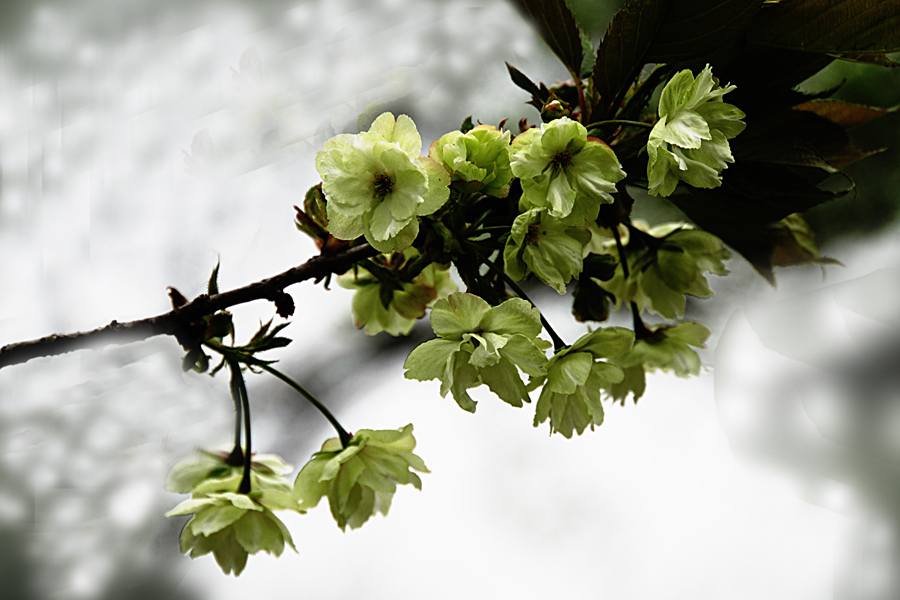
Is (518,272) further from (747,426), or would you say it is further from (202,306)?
(747,426)

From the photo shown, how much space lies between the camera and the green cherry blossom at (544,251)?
0.70 ft

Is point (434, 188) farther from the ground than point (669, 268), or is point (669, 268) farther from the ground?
point (434, 188)

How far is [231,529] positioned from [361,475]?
0.21ft

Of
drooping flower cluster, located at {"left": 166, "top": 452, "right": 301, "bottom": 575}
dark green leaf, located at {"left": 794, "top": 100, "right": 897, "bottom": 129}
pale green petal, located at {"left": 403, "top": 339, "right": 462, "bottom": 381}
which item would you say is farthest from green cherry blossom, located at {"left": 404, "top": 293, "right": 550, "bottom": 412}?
dark green leaf, located at {"left": 794, "top": 100, "right": 897, "bottom": 129}

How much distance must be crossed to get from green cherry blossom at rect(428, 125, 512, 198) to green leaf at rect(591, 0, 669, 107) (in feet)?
0.20

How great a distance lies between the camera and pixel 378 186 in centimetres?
20

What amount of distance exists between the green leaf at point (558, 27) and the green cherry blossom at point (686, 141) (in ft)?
0.30

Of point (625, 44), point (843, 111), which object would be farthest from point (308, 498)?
point (843, 111)

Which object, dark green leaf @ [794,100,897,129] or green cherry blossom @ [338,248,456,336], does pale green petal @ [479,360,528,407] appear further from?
dark green leaf @ [794,100,897,129]

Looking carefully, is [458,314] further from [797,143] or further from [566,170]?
[797,143]

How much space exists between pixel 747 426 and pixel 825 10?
0.63 metres

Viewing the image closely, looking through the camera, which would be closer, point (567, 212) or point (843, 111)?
point (567, 212)

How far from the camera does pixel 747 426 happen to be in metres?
0.75

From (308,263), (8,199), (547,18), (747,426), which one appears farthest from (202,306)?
(747,426)
